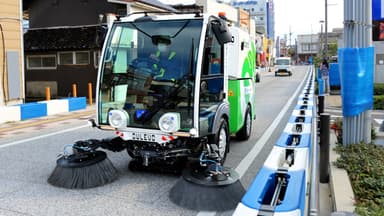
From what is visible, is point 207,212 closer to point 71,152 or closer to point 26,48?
point 71,152

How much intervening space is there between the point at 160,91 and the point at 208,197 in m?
1.78

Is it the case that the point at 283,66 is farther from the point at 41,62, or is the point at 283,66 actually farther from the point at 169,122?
the point at 169,122

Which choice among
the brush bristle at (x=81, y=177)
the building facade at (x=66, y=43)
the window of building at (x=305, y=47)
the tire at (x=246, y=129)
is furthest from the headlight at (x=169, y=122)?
the window of building at (x=305, y=47)

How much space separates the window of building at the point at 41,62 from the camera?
23.1m

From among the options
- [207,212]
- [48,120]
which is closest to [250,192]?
[207,212]

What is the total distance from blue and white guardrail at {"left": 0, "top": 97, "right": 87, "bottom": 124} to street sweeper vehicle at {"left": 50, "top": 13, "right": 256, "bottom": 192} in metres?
6.99

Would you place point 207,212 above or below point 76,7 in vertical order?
below

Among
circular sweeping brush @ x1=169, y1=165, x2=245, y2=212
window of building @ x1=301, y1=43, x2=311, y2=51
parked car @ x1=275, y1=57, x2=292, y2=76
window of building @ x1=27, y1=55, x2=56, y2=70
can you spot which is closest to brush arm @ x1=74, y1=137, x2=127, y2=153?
circular sweeping brush @ x1=169, y1=165, x2=245, y2=212

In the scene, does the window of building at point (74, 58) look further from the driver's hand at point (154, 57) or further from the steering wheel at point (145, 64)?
the driver's hand at point (154, 57)

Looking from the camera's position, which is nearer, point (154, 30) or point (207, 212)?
point (207, 212)

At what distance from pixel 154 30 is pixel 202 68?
0.98 meters

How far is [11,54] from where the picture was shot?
47.1 feet

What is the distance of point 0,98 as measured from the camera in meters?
13.9

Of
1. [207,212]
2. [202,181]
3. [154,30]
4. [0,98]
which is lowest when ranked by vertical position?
[207,212]
